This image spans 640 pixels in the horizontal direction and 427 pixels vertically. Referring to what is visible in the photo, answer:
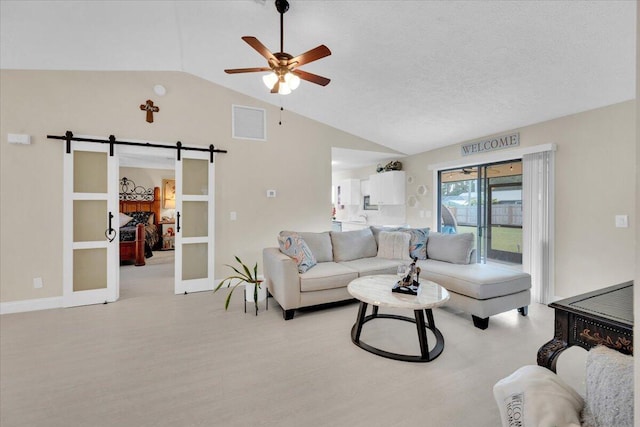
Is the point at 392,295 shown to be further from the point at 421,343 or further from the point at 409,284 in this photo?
the point at 421,343

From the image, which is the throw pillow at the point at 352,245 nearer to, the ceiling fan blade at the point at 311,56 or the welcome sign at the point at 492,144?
the welcome sign at the point at 492,144

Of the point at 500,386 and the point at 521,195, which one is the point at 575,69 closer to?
the point at 521,195

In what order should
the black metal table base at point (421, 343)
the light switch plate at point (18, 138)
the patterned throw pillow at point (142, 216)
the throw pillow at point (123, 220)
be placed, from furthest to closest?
the patterned throw pillow at point (142, 216)
the throw pillow at point (123, 220)
the light switch plate at point (18, 138)
the black metal table base at point (421, 343)

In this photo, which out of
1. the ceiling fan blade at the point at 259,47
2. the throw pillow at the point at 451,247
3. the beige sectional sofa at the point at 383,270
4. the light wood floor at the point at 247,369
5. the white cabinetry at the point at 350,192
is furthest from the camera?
the white cabinetry at the point at 350,192

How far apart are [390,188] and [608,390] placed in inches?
205

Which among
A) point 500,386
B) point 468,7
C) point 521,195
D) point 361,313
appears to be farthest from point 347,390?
point 521,195

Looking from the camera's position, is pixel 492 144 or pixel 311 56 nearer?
pixel 311 56

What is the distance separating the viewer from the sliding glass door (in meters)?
4.19

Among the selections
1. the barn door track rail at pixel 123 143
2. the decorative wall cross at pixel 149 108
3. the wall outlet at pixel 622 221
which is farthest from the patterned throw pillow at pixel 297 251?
the wall outlet at pixel 622 221

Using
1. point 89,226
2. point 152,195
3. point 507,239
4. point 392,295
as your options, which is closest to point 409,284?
point 392,295

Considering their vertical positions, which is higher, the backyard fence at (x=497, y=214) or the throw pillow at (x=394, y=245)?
the backyard fence at (x=497, y=214)

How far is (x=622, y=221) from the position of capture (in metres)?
2.97

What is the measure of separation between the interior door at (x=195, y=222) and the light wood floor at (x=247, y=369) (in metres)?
0.90

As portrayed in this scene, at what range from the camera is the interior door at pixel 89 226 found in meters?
3.51
